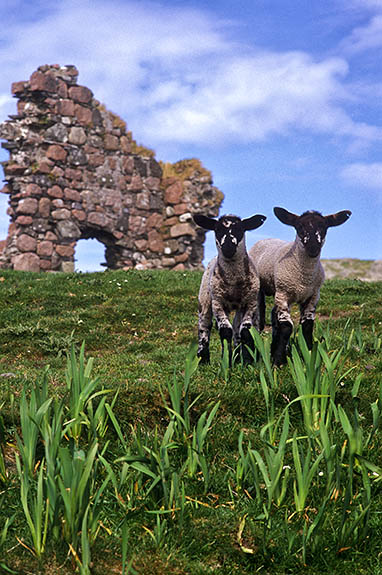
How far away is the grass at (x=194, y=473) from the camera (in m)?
2.99

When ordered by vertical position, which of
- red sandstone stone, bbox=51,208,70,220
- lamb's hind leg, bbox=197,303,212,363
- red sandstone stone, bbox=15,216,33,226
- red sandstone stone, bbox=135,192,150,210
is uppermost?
red sandstone stone, bbox=135,192,150,210

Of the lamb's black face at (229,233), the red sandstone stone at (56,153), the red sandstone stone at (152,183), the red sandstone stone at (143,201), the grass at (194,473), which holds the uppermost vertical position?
the red sandstone stone at (56,153)

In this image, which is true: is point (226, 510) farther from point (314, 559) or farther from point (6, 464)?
point (6, 464)

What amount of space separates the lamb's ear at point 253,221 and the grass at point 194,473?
4.30 feet

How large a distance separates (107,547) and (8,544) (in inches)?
→ 21.6

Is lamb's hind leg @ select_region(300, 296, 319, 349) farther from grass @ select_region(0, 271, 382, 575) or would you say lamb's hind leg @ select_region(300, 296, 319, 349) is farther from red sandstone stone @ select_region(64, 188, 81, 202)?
red sandstone stone @ select_region(64, 188, 81, 202)

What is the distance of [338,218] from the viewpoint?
209 inches

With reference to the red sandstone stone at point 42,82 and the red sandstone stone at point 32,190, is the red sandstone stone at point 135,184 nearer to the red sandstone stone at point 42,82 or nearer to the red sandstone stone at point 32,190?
the red sandstone stone at point 32,190

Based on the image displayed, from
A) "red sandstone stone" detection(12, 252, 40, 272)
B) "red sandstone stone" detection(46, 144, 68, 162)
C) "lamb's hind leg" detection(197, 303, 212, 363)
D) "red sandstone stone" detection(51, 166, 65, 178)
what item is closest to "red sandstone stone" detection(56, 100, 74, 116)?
"red sandstone stone" detection(46, 144, 68, 162)

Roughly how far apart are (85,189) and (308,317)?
16.3m

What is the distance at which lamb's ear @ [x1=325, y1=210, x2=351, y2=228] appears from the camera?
17.4ft

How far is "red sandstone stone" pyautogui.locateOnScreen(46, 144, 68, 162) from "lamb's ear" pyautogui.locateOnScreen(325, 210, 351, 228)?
16.2m

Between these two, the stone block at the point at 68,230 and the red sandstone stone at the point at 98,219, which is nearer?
the stone block at the point at 68,230

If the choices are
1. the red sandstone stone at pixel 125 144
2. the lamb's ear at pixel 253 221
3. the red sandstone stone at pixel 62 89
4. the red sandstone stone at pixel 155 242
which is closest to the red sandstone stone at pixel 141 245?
the red sandstone stone at pixel 155 242
